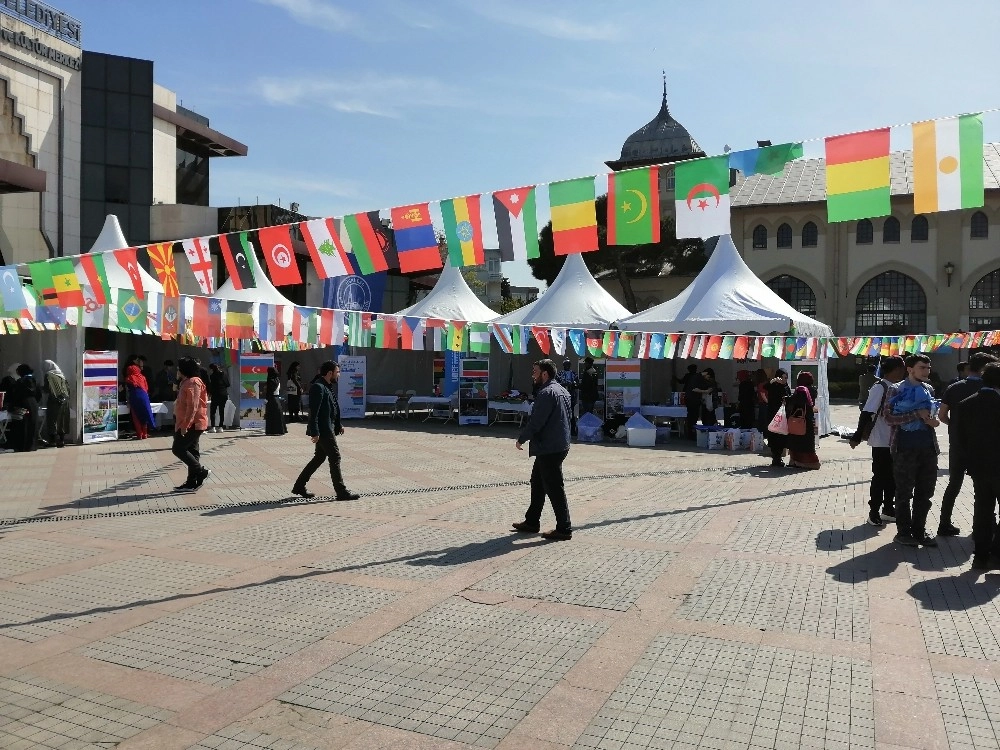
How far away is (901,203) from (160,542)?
1642 inches

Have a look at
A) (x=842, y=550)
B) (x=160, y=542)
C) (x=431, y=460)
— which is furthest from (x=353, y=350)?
(x=842, y=550)

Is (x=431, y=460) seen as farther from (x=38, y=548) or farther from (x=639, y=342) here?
(x=38, y=548)

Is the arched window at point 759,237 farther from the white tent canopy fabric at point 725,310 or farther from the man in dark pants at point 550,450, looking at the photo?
the man in dark pants at point 550,450

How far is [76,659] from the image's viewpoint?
16.0 ft

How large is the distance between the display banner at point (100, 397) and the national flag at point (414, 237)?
851cm

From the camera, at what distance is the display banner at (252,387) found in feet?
64.6

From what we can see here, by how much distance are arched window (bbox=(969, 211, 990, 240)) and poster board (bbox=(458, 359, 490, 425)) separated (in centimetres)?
3099

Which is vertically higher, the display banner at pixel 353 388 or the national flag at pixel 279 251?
the national flag at pixel 279 251

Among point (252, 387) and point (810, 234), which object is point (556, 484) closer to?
point (252, 387)

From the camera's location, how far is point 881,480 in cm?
895

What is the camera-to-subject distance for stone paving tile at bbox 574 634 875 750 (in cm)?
388

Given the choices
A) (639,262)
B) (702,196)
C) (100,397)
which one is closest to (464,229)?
(702,196)

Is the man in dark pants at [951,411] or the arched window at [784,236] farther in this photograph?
the arched window at [784,236]

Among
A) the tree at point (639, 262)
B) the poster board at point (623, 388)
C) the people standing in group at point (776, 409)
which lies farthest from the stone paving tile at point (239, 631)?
the tree at point (639, 262)
